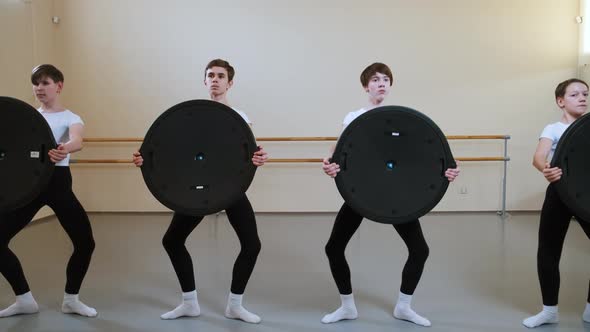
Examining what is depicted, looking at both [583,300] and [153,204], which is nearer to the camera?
[583,300]

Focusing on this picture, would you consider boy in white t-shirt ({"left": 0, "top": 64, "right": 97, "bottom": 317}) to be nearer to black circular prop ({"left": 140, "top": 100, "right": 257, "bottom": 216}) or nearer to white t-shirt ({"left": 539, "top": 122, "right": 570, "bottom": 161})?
black circular prop ({"left": 140, "top": 100, "right": 257, "bottom": 216})

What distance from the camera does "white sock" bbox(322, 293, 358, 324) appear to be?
2591mm

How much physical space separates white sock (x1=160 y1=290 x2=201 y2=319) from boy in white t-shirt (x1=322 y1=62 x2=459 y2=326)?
73cm

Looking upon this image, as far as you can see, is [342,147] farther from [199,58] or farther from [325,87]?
[199,58]

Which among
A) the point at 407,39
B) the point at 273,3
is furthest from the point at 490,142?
the point at 273,3

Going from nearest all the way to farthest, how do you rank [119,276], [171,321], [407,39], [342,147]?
1. [342,147]
2. [171,321]
3. [119,276]
4. [407,39]

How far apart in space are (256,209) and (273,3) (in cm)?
263

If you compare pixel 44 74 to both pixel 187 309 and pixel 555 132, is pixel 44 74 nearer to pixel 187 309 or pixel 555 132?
pixel 187 309

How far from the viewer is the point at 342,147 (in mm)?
2398

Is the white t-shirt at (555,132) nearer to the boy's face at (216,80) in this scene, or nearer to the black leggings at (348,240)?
the black leggings at (348,240)

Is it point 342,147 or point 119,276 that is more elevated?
point 342,147

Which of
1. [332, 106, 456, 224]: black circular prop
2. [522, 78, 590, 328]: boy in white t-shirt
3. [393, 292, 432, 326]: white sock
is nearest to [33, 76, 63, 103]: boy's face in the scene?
[332, 106, 456, 224]: black circular prop

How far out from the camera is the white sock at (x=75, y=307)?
2.67m

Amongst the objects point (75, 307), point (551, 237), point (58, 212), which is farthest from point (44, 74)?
point (551, 237)
